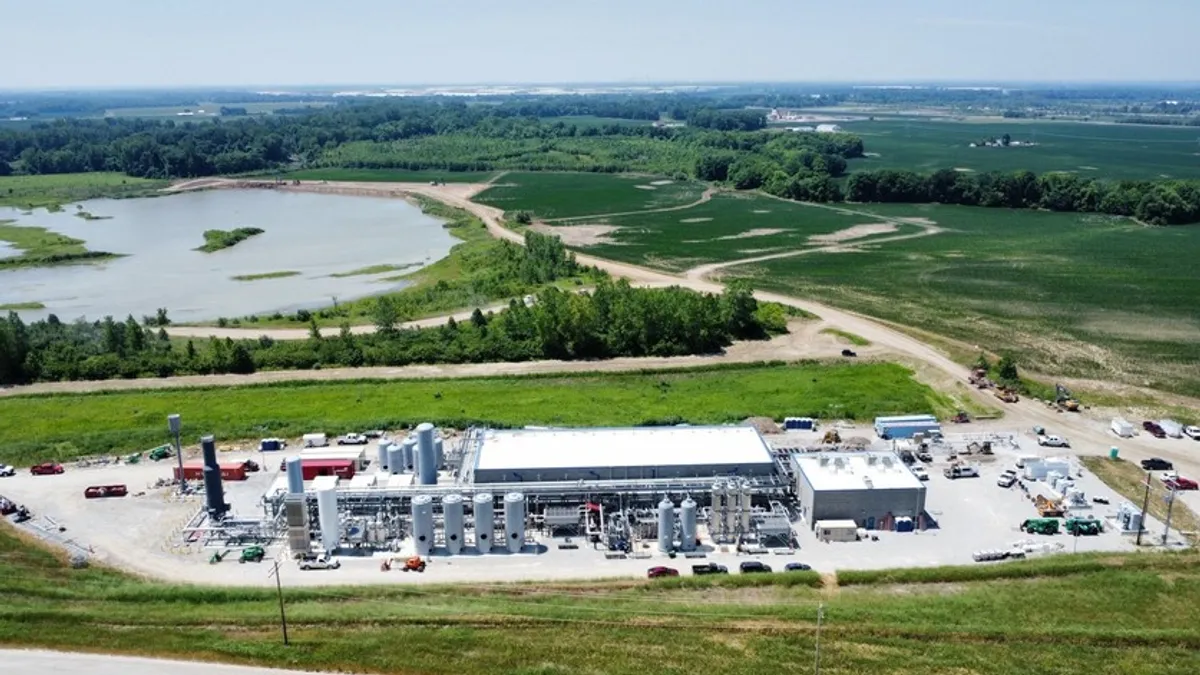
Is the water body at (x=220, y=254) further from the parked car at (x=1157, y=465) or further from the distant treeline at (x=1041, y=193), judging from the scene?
the distant treeline at (x=1041, y=193)

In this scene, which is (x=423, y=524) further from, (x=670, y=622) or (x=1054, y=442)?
(x=1054, y=442)

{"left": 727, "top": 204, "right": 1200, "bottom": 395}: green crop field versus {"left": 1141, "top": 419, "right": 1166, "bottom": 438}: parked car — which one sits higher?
{"left": 727, "top": 204, "right": 1200, "bottom": 395}: green crop field

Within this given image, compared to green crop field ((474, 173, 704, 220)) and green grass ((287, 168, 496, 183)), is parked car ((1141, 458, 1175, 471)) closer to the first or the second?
green crop field ((474, 173, 704, 220))

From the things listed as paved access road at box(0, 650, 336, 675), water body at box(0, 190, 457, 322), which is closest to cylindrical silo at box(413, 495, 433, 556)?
paved access road at box(0, 650, 336, 675)

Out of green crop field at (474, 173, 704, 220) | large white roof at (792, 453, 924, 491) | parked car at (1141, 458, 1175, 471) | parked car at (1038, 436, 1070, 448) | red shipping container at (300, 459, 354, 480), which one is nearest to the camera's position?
large white roof at (792, 453, 924, 491)

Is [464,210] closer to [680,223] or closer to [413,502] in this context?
[680,223]

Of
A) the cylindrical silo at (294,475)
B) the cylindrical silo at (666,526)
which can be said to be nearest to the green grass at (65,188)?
the cylindrical silo at (294,475)
